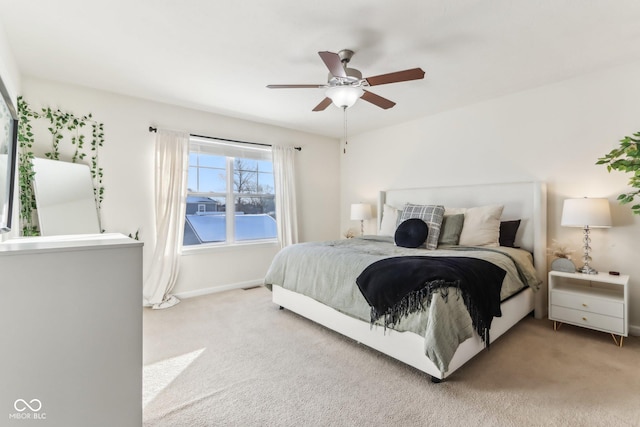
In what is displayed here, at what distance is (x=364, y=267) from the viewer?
233 cm

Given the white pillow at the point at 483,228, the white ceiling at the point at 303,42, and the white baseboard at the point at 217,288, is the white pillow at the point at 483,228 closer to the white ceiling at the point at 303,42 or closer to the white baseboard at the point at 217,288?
the white ceiling at the point at 303,42

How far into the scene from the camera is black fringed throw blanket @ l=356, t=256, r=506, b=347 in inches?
74.6

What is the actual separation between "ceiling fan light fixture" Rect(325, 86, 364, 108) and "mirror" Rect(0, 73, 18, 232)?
1933 mm

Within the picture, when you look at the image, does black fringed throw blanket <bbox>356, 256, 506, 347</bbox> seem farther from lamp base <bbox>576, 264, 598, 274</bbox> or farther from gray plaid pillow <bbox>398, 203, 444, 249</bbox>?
lamp base <bbox>576, 264, 598, 274</bbox>

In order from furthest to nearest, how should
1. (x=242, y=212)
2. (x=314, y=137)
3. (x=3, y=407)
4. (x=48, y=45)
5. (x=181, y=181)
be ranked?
(x=314, y=137) < (x=242, y=212) < (x=181, y=181) < (x=48, y=45) < (x=3, y=407)

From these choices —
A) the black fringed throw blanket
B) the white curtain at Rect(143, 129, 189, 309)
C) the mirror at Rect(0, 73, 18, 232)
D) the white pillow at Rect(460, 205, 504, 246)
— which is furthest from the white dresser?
the white pillow at Rect(460, 205, 504, 246)

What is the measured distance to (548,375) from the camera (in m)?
1.98

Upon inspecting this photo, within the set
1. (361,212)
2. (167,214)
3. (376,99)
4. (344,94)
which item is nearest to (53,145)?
(167,214)

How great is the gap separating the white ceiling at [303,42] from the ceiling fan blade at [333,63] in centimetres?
31

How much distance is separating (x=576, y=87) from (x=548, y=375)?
2719mm

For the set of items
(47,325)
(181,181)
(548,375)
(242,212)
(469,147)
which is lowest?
(548,375)

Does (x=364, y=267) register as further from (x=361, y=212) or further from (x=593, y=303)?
(x=361, y=212)

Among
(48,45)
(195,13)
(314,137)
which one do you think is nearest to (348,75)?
(195,13)

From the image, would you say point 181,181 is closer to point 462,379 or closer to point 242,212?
point 242,212
